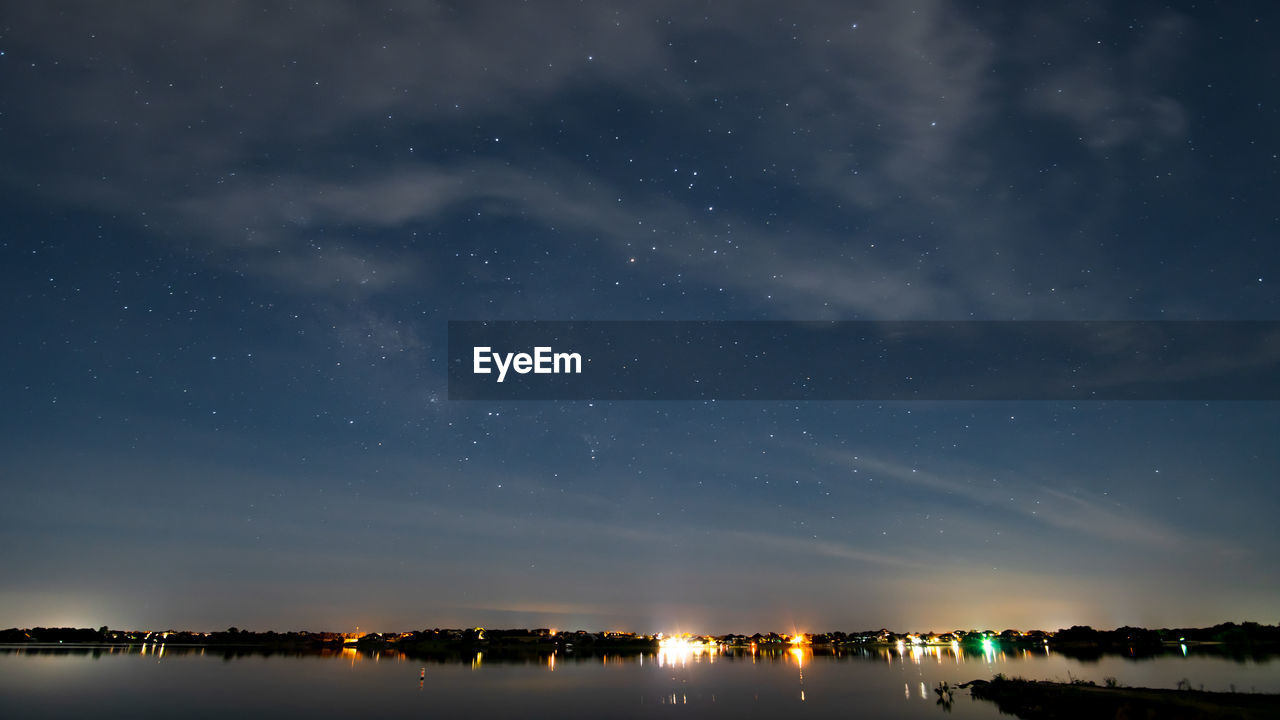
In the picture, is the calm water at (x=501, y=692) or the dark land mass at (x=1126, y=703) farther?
the calm water at (x=501, y=692)

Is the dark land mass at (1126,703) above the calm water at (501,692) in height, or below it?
above

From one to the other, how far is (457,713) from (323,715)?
9.48 m

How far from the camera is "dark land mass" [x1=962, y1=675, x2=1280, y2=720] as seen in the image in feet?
92.7

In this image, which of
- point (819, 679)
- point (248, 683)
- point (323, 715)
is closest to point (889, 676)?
point (819, 679)

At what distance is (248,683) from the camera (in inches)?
2830

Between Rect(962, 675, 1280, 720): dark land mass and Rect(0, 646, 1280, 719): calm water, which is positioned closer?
Rect(962, 675, 1280, 720): dark land mass

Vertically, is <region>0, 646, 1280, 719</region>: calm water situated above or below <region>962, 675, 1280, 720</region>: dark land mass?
below

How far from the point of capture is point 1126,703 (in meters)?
31.8

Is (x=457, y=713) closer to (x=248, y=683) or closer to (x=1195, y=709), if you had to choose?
(x=248, y=683)

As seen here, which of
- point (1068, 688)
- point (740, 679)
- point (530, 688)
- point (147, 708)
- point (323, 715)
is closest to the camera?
point (1068, 688)

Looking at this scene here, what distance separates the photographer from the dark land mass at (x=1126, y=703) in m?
28.3

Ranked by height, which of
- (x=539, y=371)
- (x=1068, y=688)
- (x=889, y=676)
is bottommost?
(x=889, y=676)

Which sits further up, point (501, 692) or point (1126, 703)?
point (1126, 703)

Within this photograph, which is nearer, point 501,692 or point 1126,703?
point 1126,703
